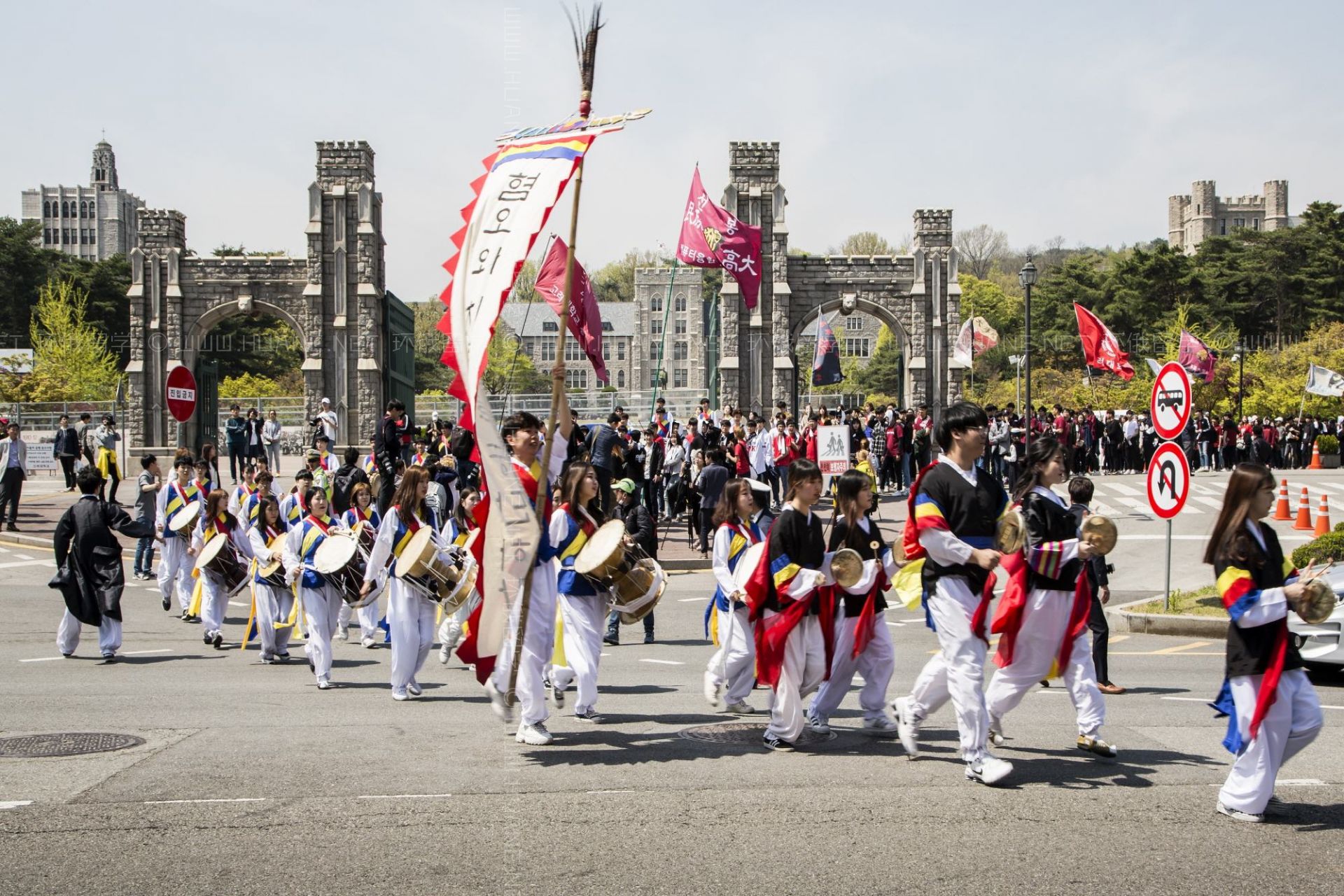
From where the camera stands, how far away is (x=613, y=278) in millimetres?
137250

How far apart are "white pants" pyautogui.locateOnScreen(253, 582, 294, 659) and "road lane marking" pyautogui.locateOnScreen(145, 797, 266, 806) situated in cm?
503

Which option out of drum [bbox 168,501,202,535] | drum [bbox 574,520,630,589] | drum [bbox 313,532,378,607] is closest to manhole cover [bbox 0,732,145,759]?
drum [bbox 313,532,378,607]

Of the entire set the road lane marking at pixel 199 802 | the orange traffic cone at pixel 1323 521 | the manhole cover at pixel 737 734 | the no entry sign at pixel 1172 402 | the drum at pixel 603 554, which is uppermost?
the no entry sign at pixel 1172 402

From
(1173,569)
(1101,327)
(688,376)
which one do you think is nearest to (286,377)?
(688,376)

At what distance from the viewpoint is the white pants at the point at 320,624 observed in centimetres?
1000

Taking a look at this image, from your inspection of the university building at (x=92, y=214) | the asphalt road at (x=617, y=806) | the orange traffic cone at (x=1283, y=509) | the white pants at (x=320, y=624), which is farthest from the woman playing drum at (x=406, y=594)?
the university building at (x=92, y=214)

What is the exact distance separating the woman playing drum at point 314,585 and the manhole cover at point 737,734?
3.43 meters

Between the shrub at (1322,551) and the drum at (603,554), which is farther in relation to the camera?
the shrub at (1322,551)

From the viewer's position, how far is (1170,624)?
13.7 m

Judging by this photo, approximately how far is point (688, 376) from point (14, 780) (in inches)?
4465

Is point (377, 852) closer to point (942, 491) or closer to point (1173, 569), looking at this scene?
point (942, 491)

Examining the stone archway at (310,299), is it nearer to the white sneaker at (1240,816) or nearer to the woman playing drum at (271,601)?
the woman playing drum at (271,601)

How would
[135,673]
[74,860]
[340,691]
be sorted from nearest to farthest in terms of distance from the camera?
[74,860]
[340,691]
[135,673]

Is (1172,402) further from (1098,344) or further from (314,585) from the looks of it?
(1098,344)
